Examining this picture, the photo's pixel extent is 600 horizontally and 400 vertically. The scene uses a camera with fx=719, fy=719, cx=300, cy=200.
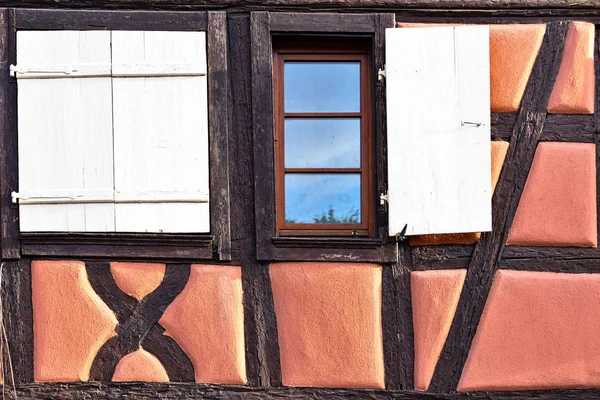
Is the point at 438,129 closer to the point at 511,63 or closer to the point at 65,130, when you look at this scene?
the point at 511,63

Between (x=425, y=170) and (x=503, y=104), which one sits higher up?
(x=503, y=104)

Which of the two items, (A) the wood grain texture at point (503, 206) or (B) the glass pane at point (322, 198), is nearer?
(A) the wood grain texture at point (503, 206)

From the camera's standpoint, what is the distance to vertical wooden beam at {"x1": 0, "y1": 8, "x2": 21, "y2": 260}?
3656mm

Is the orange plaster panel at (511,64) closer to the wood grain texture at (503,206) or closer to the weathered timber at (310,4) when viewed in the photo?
the wood grain texture at (503,206)

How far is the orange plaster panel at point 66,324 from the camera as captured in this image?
3.62 meters

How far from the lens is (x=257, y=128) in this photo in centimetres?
371

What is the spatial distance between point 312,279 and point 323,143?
28.8 inches

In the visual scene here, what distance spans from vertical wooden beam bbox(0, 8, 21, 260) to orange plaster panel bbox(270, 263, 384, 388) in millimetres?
1404

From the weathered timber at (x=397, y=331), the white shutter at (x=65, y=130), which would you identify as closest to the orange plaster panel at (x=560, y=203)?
the weathered timber at (x=397, y=331)

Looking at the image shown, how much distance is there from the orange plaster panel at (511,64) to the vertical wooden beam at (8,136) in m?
2.46

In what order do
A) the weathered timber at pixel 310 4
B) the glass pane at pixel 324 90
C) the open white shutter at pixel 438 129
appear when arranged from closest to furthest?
the open white shutter at pixel 438 129 → the weathered timber at pixel 310 4 → the glass pane at pixel 324 90

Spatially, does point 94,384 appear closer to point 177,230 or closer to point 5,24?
point 177,230

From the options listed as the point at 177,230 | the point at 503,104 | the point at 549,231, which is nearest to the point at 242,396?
the point at 177,230

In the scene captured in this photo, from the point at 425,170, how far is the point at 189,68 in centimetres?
131
